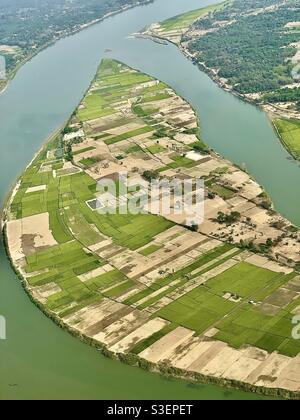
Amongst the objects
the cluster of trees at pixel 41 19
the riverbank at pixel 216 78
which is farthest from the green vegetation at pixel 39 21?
the riverbank at pixel 216 78

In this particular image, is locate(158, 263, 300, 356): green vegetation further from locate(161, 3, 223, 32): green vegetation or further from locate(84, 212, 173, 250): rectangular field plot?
locate(161, 3, 223, 32): green vegetation

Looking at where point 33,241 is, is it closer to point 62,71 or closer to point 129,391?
point 129,391

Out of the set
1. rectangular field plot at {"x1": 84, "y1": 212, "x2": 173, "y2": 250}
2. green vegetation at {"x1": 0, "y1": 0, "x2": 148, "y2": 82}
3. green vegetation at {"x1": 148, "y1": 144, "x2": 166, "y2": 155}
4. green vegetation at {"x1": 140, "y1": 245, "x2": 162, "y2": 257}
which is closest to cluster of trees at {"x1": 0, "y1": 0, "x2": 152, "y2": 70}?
green vegetation at {"x1": 0, "y1": 0, "x2": 148, "y2": 82}

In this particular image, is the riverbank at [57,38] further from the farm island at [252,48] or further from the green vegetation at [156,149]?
the green vegetation at [156,149]

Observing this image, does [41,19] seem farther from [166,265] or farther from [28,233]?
[166,265]

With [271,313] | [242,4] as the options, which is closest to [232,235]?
[271,313]
